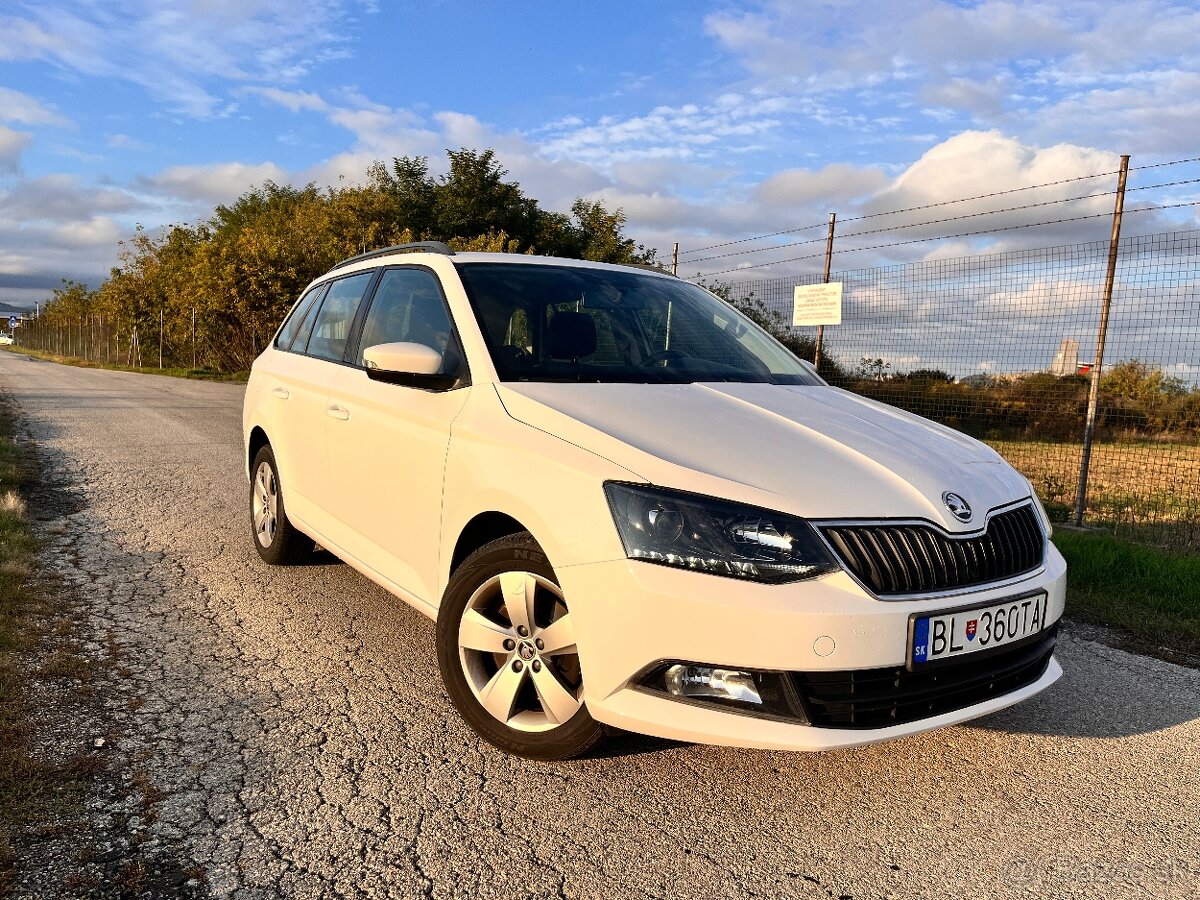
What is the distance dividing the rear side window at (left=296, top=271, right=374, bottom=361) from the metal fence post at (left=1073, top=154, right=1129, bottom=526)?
593 centimetres

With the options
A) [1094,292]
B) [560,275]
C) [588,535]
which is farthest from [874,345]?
[588,535]

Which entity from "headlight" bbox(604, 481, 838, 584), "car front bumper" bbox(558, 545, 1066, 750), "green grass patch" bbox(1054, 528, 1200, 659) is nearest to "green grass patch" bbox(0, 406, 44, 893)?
"car front bumper" bbox(558, 545, 1066, 750)

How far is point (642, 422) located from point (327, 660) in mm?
1896

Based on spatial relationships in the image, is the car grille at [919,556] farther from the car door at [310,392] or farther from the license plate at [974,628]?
the car door at [310,392]

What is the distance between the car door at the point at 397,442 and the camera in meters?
3.27

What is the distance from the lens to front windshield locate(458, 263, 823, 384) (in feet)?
11.0

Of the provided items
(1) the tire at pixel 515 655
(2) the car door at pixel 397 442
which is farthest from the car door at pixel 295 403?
(1) the tire at pixel 515 655

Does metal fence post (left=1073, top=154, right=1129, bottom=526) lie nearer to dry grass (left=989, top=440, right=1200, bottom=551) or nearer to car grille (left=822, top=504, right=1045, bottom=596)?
dry grass (left=989, top=440, right=1200, bottom=551)

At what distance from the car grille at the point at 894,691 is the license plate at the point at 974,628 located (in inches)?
1.6

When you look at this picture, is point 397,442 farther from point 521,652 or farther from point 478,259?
point 521,652

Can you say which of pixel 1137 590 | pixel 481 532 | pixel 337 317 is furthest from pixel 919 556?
pixel 1137 590

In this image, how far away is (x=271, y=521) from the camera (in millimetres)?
5172

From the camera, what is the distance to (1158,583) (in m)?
5.51

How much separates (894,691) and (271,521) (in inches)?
153
